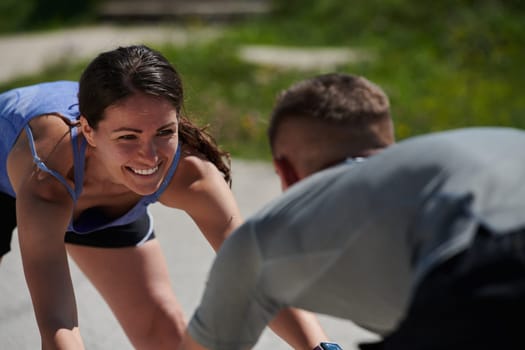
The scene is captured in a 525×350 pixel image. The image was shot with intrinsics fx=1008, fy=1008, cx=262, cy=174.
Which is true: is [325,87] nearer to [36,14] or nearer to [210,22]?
[210,22]

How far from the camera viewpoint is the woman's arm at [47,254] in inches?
95.4

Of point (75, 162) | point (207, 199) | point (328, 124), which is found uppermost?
point (328, 124)

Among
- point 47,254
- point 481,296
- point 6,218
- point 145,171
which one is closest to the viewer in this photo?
point 481,296

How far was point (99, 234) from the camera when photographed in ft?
10.3

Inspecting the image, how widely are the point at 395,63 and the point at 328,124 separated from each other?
250 inches

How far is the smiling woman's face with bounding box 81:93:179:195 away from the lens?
2551 millimetres

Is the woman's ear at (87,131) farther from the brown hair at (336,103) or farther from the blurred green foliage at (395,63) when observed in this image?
the blurred green foliage at (395,63)

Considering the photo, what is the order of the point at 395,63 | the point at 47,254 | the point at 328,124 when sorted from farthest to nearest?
the point at 395,63, the point at 47,254, the point at 328,124

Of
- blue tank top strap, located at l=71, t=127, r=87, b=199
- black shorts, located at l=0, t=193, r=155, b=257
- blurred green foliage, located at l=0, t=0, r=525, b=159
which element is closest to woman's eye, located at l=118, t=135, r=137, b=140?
blue tank top strap, located at l=71, t=127, r=87, b=199

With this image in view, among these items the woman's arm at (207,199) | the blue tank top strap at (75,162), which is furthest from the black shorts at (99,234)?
the blue tank top strap at (75,162)

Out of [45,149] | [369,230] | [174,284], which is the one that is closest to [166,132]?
[45,149]

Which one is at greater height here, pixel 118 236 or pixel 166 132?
pixel 166 132

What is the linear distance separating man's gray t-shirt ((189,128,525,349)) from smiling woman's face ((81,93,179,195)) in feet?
2.57

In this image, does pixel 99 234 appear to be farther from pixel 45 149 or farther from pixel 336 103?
pixel 336 103
